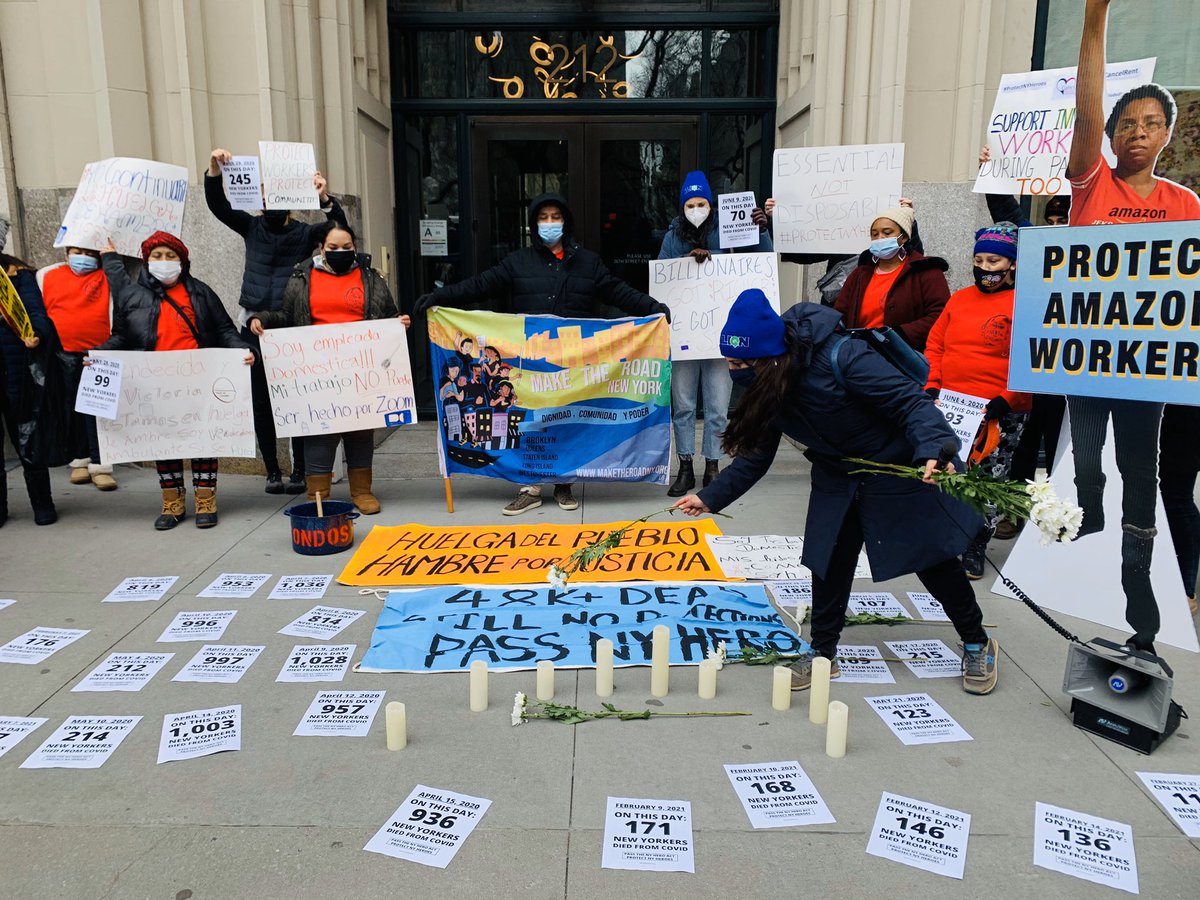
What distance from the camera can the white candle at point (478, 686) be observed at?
3625mm

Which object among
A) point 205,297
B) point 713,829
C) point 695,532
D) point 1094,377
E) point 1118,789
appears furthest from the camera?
point 205,297

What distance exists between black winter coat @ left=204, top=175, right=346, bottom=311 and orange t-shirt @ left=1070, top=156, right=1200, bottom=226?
4723 millimetres

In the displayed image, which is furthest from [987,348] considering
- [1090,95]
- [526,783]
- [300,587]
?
[300,587]

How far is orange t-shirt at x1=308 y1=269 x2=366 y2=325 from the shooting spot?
6268mm

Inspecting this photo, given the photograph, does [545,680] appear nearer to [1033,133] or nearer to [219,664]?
[219,664]

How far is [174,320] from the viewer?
20.3 feet

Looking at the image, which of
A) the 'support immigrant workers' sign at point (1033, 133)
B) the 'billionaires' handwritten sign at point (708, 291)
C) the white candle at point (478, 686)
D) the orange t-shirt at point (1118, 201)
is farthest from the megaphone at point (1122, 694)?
the 'billionaires' handwritten sign at point (708, 291)

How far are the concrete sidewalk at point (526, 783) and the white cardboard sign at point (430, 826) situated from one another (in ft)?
0.14

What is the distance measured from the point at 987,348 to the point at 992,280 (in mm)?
348

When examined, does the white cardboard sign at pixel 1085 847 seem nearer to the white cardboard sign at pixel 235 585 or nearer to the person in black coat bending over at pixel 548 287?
the white cardboard sign at pixel 235 585

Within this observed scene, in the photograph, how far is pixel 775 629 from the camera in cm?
442

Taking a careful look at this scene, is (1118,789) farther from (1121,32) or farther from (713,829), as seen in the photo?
(1121,32)

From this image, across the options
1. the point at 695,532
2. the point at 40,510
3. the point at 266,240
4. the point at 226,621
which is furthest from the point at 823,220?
the point at 40,510

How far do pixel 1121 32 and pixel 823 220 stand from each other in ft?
10.3
